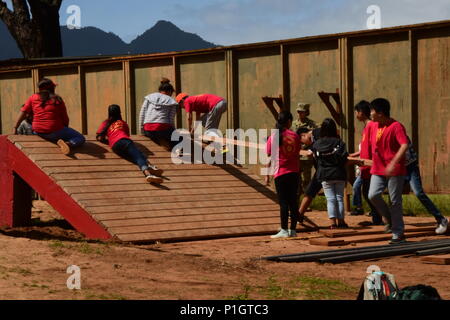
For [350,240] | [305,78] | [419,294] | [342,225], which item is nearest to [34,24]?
[305,78]

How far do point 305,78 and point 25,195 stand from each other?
5558 millimetres

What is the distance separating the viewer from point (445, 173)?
14516mm

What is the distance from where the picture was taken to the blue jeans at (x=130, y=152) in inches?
535

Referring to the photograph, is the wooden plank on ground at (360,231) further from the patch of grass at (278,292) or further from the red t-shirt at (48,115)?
the red t-shirt at (48,115)

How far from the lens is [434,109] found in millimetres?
14523

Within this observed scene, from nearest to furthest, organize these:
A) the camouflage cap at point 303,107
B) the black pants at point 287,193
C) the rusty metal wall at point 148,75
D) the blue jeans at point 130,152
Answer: the black pants at point 287,193 → the blue jeans at point 130,152 → the camouflage cap at point 303,107 → the rusty metal wall at point 148,75

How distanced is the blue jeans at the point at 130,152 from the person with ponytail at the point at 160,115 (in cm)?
101

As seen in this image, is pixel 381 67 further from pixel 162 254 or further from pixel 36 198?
pixel 36 198

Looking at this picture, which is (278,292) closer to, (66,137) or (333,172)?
(333,172)

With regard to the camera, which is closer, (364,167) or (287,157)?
(287,157)

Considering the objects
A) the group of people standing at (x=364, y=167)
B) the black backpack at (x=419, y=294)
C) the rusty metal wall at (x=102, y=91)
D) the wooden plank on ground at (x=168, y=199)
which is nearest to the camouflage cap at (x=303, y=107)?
the group of people standing at (x=364, y=167)
